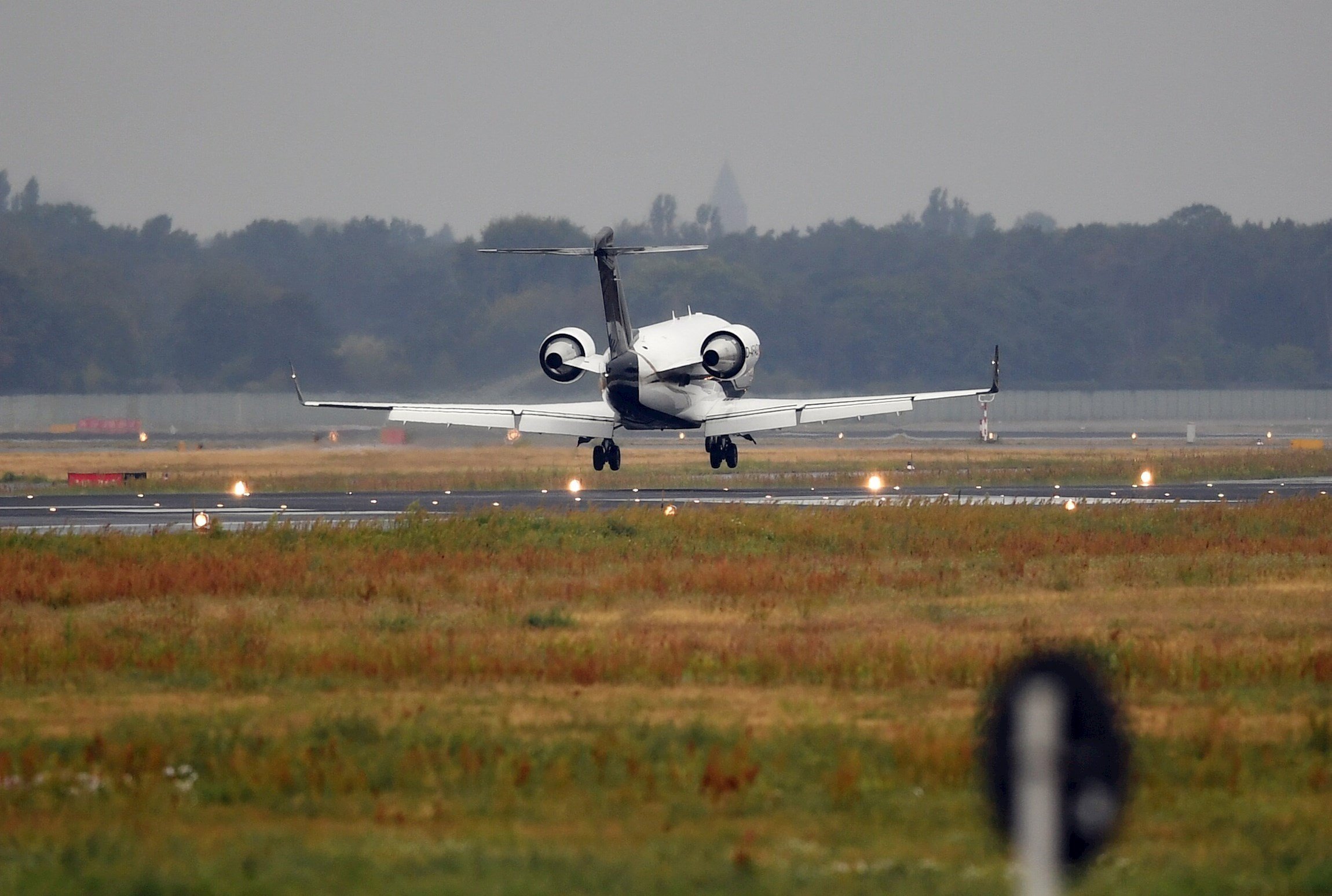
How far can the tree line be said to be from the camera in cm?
11975

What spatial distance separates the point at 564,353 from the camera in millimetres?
56875

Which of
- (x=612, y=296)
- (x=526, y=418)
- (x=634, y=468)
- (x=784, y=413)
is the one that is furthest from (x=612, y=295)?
(x=634, y=468)

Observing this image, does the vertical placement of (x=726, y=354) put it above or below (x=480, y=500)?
above

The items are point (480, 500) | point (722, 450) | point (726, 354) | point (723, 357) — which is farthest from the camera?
point (722, 450)

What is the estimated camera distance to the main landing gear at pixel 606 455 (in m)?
59.7

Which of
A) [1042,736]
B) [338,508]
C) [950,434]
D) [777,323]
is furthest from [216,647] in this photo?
[777,323]

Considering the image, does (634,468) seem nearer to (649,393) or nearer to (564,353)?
(564,353)

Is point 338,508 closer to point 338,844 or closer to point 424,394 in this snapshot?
point 338,844

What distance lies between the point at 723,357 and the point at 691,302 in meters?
85.9

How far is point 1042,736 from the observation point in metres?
9.15

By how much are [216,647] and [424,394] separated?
253ft

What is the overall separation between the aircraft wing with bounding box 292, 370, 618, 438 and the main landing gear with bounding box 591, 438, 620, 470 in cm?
67

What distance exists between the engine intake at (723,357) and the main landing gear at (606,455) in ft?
17.8

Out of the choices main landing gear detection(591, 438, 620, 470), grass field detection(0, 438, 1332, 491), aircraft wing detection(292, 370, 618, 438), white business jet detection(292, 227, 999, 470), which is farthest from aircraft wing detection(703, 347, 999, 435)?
aircraft wing detection(292, 370, 618, 438)
